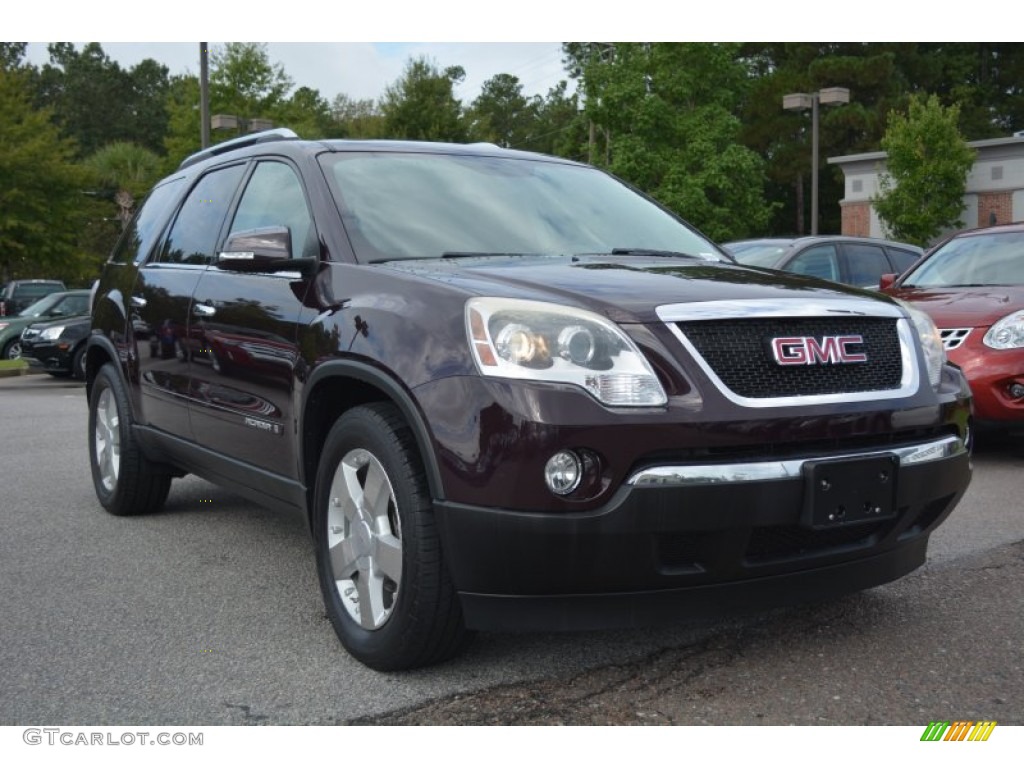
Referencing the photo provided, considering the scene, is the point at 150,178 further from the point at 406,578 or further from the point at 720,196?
the point at 406,578

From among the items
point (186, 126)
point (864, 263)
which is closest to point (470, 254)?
point (864, 263)

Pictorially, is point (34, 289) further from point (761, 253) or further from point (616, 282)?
point (616, 282)

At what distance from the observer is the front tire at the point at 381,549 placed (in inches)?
124

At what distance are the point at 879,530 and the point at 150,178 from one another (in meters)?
43.5

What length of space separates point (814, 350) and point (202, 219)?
3.02 metres

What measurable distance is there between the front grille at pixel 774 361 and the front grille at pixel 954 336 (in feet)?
13.3

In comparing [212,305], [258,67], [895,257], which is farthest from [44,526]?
[258,67]

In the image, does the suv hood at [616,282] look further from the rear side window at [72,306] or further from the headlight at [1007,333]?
the rear side window at [72,306]

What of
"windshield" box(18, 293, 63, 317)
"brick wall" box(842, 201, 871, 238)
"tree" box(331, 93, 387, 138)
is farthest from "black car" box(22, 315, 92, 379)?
"tree" box(331, 93, 387, 138)

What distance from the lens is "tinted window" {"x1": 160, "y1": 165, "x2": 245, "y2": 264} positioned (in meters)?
4.90

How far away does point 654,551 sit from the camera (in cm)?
294

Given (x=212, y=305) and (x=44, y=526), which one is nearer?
(x=212, y=305)

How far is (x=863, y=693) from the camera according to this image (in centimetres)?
318

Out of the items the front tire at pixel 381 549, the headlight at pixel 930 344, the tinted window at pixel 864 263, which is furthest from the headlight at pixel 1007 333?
the front tire at pixel 381 549
